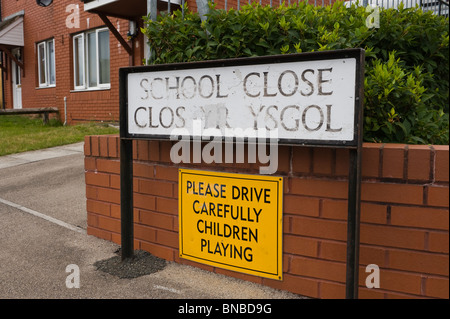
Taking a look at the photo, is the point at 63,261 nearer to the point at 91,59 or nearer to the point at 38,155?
the point at 38,155

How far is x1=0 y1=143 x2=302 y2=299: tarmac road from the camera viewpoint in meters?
2.51

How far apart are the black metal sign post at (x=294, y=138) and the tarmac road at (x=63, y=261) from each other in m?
0.38

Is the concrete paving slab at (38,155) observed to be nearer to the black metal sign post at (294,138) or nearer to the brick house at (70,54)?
the brick house at (70,54)

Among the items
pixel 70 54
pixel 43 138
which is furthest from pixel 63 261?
pixel 70 54

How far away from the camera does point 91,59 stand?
1145cm

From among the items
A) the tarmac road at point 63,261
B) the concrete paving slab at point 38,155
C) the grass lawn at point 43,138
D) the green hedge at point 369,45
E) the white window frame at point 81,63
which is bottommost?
the tarmac road at point 63,261

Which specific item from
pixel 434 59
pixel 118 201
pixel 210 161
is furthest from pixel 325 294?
pixel 434 59

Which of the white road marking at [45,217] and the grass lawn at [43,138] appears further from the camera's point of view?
the grass lawn at [43,138]

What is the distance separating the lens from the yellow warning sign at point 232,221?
2.48 metres

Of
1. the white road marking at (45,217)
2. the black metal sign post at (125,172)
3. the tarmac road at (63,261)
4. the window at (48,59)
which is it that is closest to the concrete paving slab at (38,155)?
the tarmac road at (63,261)

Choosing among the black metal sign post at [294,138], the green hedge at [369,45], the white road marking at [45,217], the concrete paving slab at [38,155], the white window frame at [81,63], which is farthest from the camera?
the white window frame at [81,63]

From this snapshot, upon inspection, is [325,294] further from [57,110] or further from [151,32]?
[57,110]

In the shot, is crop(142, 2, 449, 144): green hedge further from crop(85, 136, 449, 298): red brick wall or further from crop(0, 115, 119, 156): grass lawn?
crop(0, 115, 119, 156): grass lawn

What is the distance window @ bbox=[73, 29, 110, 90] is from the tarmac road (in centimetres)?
652
